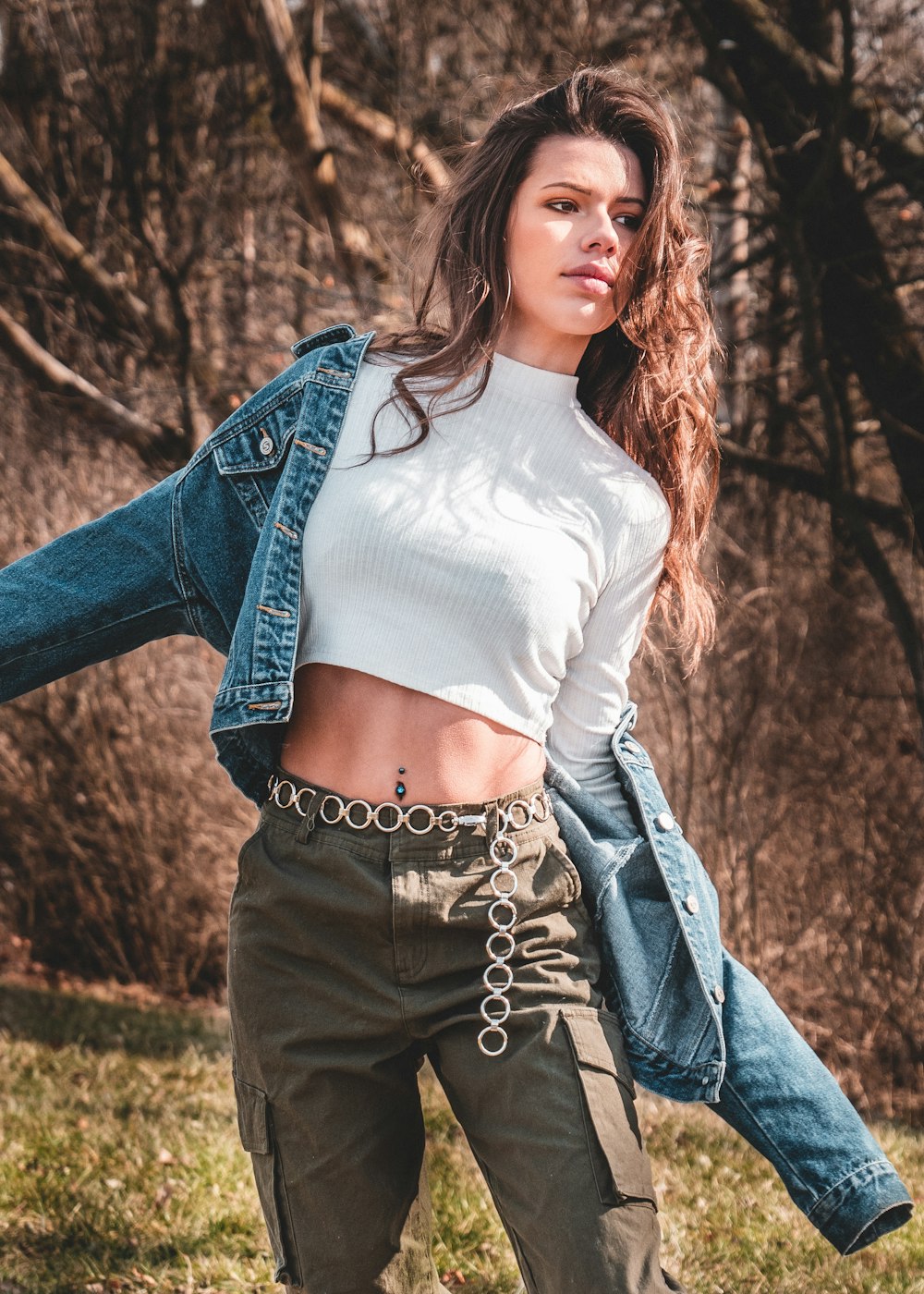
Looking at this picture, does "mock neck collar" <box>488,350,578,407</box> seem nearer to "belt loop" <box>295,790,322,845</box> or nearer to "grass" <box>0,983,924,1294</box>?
"belt loop" <box>295,790,322,845</box>

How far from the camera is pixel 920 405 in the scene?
466cm

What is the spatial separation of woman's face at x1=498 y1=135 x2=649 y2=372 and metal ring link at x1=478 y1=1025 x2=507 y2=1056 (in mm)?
1095

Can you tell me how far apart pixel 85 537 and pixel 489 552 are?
63cm

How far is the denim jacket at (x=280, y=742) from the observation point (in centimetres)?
204

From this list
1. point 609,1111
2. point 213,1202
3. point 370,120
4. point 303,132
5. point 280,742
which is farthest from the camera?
point 370,120

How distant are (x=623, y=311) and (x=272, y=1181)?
1554mm

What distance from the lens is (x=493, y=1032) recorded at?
198 centimetres

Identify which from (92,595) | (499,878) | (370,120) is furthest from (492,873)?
(370,120)

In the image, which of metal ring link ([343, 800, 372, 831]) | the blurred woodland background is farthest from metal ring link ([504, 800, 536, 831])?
the blurred woodland background

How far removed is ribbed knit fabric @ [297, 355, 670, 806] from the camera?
6.60 feet

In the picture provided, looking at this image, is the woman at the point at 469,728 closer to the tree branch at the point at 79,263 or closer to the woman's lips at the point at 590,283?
the woman's lips at the point at 590,283

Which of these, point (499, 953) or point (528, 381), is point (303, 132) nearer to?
point (528, 381)

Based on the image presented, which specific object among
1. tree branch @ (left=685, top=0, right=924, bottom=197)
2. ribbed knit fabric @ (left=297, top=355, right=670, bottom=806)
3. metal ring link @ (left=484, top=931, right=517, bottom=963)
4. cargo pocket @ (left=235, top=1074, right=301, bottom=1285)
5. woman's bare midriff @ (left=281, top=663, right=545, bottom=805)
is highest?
tree branch @ (left=685, top=0, right=924, bottom=197)

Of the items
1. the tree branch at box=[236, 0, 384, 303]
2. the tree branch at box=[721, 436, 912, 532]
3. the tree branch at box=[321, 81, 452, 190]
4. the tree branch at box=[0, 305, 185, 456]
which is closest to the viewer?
the tree branch at box=[721, 436, 912, 532]
